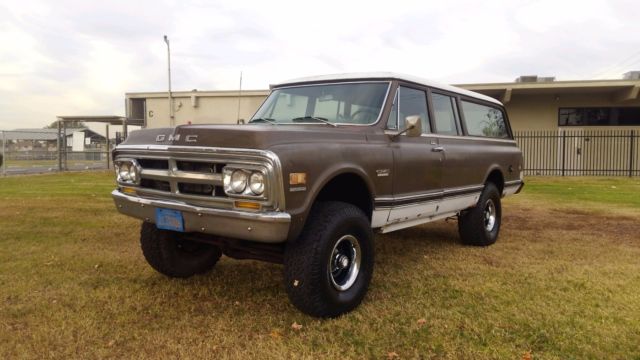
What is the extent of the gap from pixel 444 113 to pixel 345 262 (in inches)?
96.7

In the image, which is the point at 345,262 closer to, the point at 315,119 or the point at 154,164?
the point at 315,119

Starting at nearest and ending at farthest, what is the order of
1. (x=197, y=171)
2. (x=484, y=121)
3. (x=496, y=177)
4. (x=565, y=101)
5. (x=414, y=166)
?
(x=197, y=171) < (x=414, y=166) < (x=484, y=121) < (x=496, y=177) < (x=565, y=101)

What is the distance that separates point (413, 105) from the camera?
16.4 feet

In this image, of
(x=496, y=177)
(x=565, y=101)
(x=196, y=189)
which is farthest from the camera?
(x=565, y=101)

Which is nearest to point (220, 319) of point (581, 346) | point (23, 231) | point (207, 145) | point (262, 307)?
point (262, 307)

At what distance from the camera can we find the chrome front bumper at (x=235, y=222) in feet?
10.6

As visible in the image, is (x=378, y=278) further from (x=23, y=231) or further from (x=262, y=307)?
(x=23, y=231)

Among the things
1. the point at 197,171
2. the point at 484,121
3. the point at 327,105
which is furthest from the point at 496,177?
the point at 197,171

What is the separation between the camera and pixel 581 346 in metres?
3.33

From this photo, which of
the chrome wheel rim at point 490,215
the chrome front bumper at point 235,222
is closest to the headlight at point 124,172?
the chrome front bumper at point 235,222

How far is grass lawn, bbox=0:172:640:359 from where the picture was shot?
3.31 metres

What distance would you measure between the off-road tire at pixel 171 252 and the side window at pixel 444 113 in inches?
108

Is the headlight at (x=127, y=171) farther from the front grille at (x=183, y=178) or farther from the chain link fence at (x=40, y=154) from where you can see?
the chain link fence at (x=40, y=154)

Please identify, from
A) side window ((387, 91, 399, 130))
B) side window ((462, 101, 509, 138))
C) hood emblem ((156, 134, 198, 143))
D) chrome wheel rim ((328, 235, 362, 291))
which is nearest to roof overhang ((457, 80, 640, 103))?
side window ((462, 101, 509, 138))
